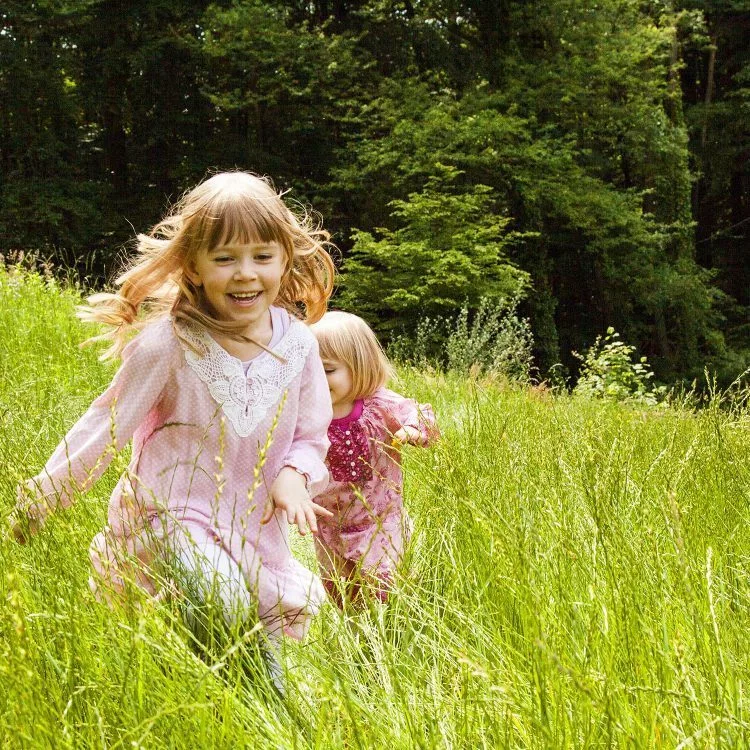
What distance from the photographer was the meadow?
3.78 ft

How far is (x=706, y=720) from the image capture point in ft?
3.71

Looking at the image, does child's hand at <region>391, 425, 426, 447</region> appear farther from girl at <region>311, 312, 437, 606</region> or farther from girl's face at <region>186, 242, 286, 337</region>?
girl's face at <region>186, 242, 286, 337</region>

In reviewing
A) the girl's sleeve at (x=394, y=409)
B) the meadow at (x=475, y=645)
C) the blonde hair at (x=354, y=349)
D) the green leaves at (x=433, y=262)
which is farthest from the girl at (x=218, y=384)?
the green leaves at (x=433, y=262)

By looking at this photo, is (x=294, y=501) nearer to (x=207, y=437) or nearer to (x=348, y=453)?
(x=207, y=437)

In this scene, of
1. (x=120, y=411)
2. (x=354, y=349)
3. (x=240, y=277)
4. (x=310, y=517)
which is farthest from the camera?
(x=354, y=349)

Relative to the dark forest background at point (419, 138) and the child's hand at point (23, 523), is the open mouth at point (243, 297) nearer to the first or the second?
the child's hand at point (23, 523)

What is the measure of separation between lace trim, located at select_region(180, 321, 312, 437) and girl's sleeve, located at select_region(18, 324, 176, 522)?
8cm

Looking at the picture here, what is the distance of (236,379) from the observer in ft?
7.29

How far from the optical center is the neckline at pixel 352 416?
2891 millimetres

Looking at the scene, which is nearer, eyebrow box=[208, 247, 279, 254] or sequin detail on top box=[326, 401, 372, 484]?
eyebrow box=[208, 247, 279, 254]

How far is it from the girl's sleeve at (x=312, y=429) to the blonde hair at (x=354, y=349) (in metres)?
0.35

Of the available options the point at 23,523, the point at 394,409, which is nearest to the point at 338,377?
the point at 394,409

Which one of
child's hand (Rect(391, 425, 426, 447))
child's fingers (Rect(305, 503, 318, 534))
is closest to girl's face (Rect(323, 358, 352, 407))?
child's hand (Rect(391, 425, 426, 447))

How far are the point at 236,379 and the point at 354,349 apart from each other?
0.66 metres
